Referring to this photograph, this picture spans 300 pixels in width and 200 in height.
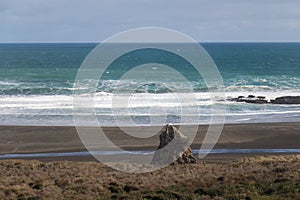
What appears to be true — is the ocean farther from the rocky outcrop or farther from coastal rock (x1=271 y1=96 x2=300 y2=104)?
coastal rock (x1=271 y1=96 x2=300 y2=104)

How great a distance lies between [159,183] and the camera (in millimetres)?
15859

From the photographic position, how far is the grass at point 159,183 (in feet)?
46.0

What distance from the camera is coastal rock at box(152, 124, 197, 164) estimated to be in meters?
21.4

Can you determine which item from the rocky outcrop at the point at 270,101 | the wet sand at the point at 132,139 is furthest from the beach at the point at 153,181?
the rocky outcrop at the point at 270,101

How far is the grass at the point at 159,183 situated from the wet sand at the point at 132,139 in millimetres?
6712

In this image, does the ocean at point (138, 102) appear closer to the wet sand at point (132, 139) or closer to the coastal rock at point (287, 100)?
the coastal rock at point (287, 100)

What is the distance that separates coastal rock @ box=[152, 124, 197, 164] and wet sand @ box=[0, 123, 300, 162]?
3.37 meters

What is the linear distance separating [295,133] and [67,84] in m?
41.2

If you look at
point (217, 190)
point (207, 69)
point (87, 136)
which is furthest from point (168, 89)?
point (217, 190)

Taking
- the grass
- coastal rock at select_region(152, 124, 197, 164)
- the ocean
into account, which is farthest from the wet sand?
the grass

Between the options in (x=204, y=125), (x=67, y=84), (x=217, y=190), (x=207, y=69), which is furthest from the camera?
(x=207, y=69)

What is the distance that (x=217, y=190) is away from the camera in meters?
14.3

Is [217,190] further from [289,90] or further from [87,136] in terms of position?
[289,90]

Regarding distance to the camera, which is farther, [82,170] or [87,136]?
[87,136]
